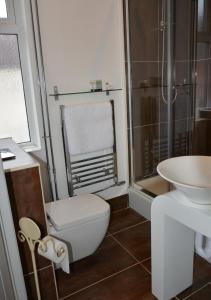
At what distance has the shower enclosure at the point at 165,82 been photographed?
2.39 metres

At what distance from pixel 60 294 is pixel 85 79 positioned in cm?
165

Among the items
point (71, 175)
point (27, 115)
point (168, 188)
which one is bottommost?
point (168, 188)

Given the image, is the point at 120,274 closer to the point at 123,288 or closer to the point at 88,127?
the point at 123,288

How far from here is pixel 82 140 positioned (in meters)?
2.19

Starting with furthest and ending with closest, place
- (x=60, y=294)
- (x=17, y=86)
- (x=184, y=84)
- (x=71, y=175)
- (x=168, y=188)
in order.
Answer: (x=184, y=84) < (x=168, y=188) < (x=71, y=175) < (x=17, y=86) < (x=60, y=294)

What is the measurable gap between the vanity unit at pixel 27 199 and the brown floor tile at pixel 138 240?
0.80 m

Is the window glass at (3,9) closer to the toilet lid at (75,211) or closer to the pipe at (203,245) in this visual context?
the toilet lid at (75,211)

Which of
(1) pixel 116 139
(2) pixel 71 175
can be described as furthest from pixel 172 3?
(2) pixel 71 175

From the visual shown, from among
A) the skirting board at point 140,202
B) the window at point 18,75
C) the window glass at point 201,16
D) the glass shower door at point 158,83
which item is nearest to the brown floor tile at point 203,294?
the skirting board at point 140,202

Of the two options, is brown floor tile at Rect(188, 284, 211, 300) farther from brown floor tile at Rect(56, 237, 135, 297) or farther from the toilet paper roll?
the toilet paper roll

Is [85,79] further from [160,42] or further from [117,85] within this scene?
[160,42]

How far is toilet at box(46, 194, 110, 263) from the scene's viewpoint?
5.54 ft

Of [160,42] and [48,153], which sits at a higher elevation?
[160,42]

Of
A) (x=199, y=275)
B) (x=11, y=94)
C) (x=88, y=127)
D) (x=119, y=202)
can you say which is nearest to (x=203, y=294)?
(x=199, y=275)
